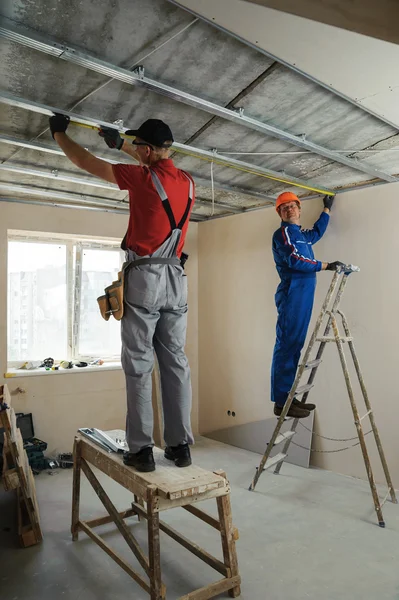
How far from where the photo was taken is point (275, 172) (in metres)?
3.62

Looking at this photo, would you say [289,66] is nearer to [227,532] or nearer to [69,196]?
[227,532]

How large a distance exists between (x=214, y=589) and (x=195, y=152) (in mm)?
2532

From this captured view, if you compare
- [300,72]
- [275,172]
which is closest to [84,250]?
[275,172]

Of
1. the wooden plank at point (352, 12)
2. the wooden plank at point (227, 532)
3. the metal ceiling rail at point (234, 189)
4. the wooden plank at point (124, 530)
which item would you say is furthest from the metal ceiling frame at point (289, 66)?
the wooden plank at point (124, 530)

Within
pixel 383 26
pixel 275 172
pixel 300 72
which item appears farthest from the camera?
pixel 275 172

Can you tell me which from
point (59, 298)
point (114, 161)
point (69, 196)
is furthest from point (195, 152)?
point (59, 298)

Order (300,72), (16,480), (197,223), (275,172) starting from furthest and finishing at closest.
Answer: (197,223) < (275,172) < (16,480) < (300,72)

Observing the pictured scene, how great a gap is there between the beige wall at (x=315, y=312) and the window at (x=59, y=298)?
3.71ft

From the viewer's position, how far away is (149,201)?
2.09 meters

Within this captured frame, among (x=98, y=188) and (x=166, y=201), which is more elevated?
(x=98, y=188)

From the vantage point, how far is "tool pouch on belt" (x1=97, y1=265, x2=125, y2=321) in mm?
2176

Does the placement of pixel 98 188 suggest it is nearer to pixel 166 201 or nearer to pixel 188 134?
pixel 188 134

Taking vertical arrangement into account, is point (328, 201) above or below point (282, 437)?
above

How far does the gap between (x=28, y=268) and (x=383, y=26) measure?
3993 millimetres
